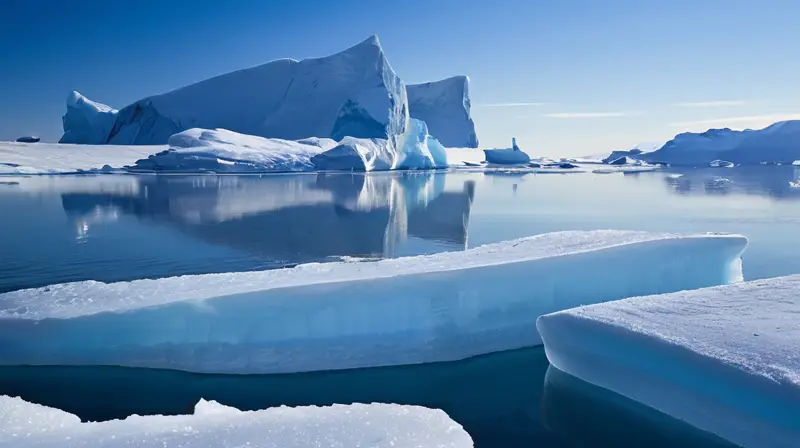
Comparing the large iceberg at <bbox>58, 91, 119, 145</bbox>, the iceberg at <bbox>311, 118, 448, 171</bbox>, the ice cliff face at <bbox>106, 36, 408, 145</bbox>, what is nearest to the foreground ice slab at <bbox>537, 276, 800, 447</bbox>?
the iceberg at <bbox>311, 118, 448, 171</bbox>

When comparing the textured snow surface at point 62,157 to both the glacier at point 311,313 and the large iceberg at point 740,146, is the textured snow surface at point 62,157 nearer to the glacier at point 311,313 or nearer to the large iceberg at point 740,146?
the glacier at point 311,313

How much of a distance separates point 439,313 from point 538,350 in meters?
0.71

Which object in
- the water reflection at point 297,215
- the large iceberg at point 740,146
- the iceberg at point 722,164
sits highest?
the large iceberg at point 740,146

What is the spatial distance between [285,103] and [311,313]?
2980 cm

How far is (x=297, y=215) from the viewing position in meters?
10.4

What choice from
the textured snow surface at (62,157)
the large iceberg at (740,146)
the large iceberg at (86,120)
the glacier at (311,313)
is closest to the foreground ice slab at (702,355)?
the glacier at (311,313)

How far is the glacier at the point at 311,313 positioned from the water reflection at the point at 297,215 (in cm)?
256

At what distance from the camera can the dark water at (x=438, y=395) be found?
2.73m

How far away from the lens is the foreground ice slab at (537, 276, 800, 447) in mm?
2314

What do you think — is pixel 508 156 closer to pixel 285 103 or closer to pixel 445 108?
pixel 445 108

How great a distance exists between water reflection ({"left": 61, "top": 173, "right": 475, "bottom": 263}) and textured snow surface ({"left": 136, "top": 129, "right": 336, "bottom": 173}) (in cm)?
582

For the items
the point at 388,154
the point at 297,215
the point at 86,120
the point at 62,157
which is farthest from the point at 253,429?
the point at 86,120

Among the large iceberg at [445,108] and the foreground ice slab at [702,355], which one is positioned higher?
the large iceberg at [445,108]

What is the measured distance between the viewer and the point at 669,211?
11008 millimetres
